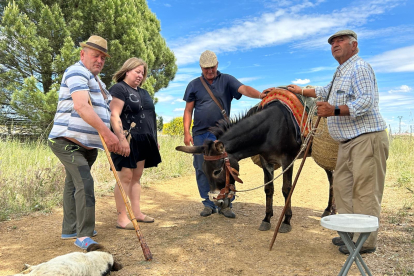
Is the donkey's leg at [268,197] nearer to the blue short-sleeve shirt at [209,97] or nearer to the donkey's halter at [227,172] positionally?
the donkey's halter at [227,172]

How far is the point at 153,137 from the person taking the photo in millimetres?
4754

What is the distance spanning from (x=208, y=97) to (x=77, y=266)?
3127mm

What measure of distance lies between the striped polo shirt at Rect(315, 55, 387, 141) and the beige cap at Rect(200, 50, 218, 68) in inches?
77.2

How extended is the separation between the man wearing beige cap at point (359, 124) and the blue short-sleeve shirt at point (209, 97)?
191cm

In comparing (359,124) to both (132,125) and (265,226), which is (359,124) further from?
(132,125)

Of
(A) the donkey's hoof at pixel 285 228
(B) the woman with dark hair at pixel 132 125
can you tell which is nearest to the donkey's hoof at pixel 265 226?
(A) the donkey's hoof at pixel 285 228

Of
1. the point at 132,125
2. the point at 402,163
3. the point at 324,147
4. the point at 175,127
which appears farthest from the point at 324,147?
the point at 175,127

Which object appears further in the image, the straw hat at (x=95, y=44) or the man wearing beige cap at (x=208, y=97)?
the man wearing beige cap at (x=208, y=97)

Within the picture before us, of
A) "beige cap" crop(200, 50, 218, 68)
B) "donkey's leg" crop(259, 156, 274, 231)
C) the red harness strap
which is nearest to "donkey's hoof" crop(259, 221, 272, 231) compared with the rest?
"donkey's leg" crop(259, 156, 274, 231)

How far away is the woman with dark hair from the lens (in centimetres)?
434

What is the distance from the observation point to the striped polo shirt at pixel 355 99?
3.29 metres

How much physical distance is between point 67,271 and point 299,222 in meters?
3.38

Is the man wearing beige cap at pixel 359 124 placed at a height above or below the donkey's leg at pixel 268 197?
above

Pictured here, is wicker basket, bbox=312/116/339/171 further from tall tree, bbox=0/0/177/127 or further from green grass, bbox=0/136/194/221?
tall tree, bbox=0/0/177/127
